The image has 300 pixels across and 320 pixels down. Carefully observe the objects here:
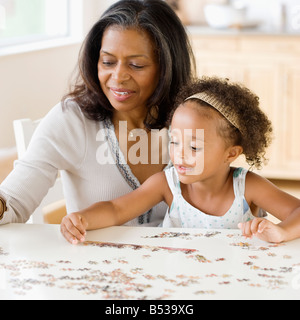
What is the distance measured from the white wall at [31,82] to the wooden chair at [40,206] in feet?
4.25

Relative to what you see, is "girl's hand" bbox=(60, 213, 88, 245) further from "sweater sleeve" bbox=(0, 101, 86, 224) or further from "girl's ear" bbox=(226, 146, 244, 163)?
"girl's ear" bbox=(226, 146, 244, 163)

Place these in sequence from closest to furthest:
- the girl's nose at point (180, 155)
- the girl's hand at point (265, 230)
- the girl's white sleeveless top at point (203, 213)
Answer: the girl's hand at point (265, 230)
the girl's nose at point (180, 155)
the girl's white sleeveless top at point (203, 213)

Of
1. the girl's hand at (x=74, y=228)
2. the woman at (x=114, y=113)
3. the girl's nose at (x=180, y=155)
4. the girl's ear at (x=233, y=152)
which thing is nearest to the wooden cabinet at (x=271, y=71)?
the woman at (x=114, y=113)

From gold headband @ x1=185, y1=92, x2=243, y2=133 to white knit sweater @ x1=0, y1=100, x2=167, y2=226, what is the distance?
385mm

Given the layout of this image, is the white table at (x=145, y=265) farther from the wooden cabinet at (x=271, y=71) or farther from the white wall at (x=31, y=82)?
the wooden cabinet at (x=271, y=71)

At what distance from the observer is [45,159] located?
6.15ft

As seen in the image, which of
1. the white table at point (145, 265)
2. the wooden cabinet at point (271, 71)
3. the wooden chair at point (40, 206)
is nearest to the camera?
the white table at point (145, 265)

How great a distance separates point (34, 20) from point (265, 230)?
137 inches

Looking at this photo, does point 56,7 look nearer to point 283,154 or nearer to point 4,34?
point 4,34

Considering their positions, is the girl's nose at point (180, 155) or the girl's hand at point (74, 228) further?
the girl's nose at point (180, 155)

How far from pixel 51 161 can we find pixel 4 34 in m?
2.49

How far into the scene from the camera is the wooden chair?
→ 7.07 ft

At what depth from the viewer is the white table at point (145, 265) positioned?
1150 mm

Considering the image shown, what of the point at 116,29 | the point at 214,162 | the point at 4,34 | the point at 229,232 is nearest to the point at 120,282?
the point at 229,232
